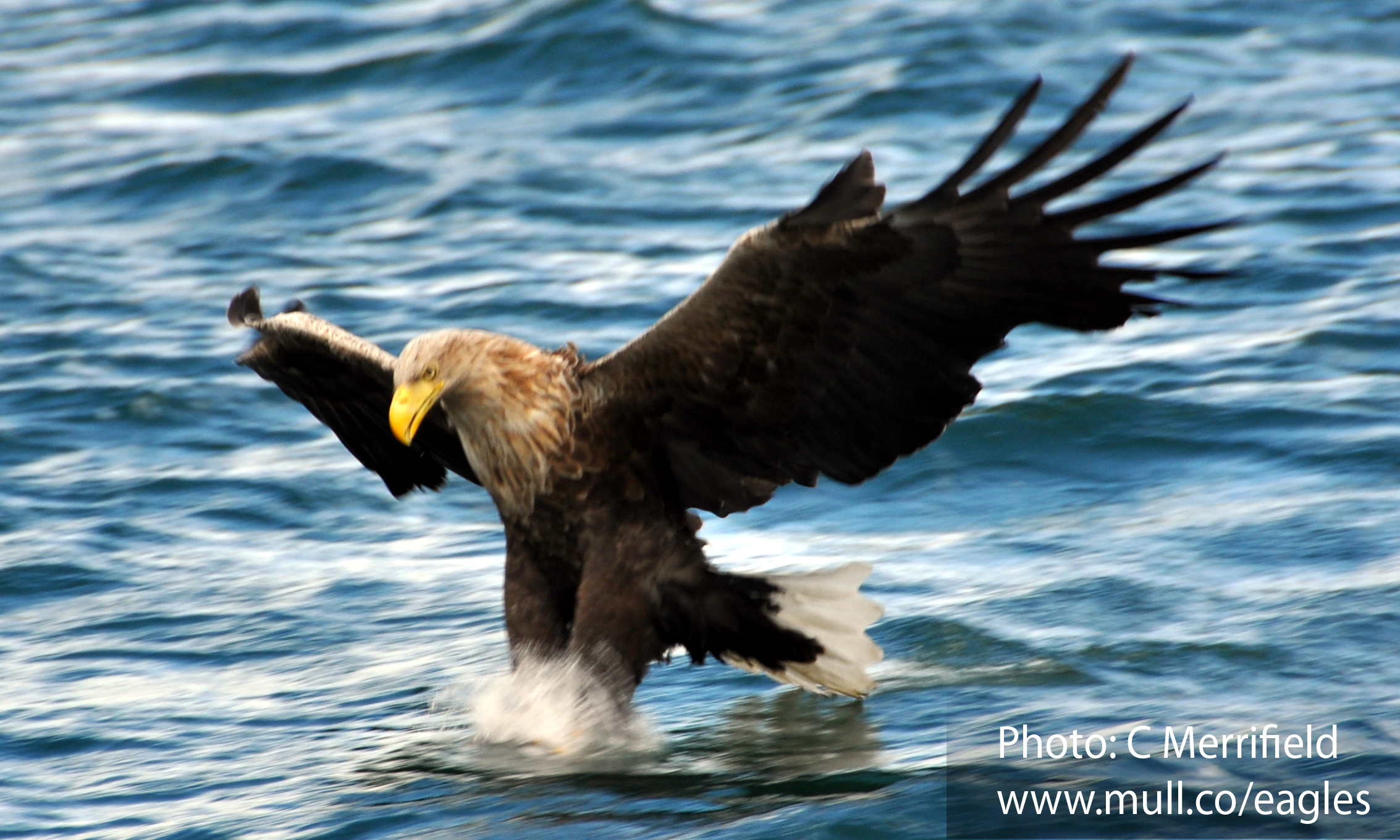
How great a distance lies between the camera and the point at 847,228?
421 centimetres

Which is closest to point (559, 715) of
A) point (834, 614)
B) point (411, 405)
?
point (834, 614)

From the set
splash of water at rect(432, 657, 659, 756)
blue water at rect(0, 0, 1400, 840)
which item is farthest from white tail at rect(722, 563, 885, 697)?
splash of water at rect(432, 657, 659, 756)

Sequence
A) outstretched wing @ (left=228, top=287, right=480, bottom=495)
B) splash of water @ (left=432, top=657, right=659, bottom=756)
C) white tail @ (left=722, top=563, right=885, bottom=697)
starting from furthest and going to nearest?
outstretched wing @ (left=228, top=287, right=480, bottom=495), white tail @ (left=722, top=563, right=885, bottom=697), splash of water @ (left=432, top=657, right=659, bottom=756)

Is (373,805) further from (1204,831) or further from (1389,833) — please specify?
(1389,833)

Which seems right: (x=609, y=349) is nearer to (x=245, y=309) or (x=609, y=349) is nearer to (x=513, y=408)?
(x=245, y=309)

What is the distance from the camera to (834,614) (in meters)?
4.80

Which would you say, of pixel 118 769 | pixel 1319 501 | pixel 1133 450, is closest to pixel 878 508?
pixel 1133 450

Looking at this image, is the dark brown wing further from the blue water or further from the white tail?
the blue water

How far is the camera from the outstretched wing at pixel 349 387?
539 centimetres

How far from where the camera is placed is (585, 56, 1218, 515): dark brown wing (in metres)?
4.21

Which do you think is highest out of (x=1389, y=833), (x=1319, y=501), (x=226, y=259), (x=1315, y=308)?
(x=226, y=259)

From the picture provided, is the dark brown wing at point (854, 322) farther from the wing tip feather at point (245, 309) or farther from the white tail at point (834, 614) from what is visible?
the wing tip feather at point (245, 309)

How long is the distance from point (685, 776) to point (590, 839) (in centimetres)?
46

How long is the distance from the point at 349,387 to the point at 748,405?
1.56 metres
